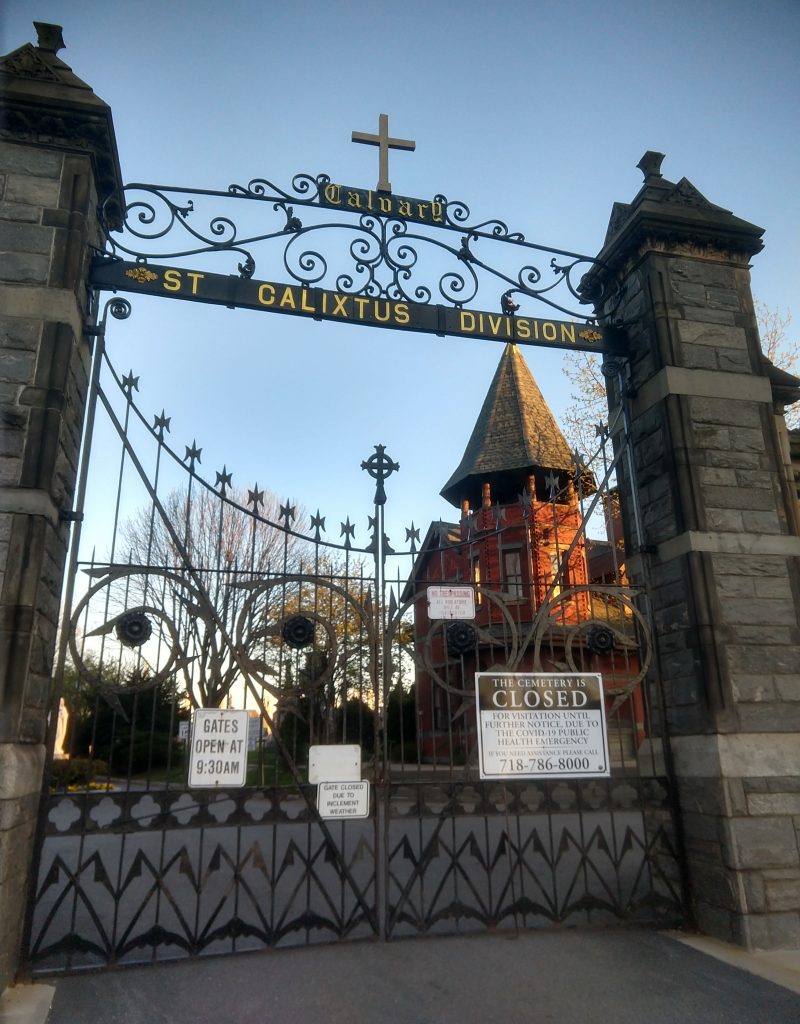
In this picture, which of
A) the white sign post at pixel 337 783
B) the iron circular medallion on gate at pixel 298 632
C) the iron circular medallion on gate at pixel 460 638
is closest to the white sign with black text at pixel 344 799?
the white sign post at pixel 337 783

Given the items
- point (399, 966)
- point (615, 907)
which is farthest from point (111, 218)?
point (615, 907)

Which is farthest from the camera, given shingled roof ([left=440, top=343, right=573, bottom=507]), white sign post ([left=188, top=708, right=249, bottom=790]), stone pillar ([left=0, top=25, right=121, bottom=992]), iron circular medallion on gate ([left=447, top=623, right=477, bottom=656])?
shingled roof ([left=440, top=343, right=573, bottom=507])

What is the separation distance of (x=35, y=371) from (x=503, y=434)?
17.9 m

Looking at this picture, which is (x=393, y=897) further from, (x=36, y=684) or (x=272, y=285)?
(x=272, y=285)

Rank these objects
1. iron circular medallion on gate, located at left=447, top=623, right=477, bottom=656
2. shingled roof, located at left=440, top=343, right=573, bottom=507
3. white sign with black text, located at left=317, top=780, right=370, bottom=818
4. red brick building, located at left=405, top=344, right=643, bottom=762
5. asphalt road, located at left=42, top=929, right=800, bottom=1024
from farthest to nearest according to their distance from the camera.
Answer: shingled roof, located at left=440, top=343, right=573, bottom=507 < red brick building, located at left=405, top=344, right=643, bottom=762 < iron circular medallion on gate, located at left=447, top=623, right=477, bottom=656 < white sign with black text, located at left=317, top=780, right=370, bottom=818 < asphalt road, located at left=42, top=929, right=800, bottom=1024

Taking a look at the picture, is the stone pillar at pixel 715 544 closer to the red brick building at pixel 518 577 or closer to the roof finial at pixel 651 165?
the roof finial at pixel 651 165

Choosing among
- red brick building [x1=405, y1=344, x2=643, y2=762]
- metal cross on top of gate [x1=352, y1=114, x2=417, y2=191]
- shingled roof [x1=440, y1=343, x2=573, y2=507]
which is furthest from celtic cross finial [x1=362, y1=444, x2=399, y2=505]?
shingled roof [x1=440, y1=343, x2=573, y2=507]

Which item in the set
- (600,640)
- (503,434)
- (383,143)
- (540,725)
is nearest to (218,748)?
(540,725)

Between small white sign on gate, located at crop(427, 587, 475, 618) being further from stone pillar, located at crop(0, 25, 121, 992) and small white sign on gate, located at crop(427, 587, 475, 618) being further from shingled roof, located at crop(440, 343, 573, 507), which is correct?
shingled roof, located at crop(440, 343, 573, 507)

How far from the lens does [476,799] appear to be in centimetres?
546

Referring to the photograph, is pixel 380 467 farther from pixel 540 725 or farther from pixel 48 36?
pixel 48 36

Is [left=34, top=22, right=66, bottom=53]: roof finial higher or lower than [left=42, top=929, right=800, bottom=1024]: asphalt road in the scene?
higher

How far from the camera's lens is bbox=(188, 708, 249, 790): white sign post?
5012mm

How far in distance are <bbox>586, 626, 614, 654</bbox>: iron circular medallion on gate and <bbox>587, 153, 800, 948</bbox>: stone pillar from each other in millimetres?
434
